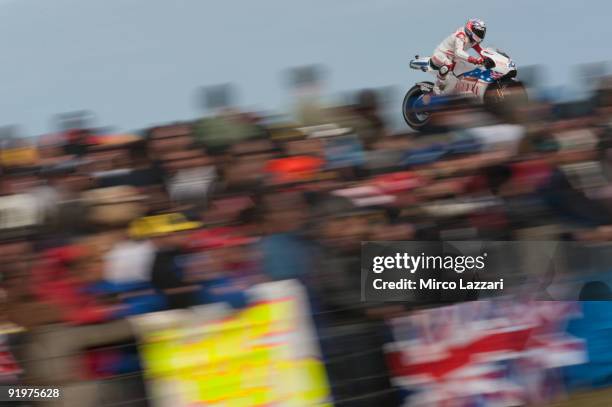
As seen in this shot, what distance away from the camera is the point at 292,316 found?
5.45 metres

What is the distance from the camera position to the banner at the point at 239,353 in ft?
17.6

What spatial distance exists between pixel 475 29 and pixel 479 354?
23.7 ft

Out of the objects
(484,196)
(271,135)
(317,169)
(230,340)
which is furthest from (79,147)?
(484,196)

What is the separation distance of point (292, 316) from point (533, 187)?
173 centimetres

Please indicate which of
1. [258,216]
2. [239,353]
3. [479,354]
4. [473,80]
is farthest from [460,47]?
[239,353]

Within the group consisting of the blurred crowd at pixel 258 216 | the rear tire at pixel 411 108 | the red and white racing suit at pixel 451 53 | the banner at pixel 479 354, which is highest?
Answer: the red and white racing suit at pixel 451 53

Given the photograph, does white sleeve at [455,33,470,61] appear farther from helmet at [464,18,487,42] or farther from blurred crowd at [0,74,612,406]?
blurred crowd at [0,74,612,406]

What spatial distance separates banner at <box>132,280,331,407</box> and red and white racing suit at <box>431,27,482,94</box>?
693 centimetres

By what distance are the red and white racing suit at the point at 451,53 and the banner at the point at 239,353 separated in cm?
693

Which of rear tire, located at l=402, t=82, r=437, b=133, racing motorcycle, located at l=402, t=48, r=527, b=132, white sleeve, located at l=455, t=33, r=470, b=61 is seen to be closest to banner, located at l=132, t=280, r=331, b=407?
rear tire, located at l=402, t=82, r=437, b=133

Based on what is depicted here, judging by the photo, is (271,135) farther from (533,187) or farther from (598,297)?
(598,297)

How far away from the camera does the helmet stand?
12.2 metres

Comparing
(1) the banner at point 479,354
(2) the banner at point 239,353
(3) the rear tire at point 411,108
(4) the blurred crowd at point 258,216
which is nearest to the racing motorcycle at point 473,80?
(3) the rear tire at point 411,108

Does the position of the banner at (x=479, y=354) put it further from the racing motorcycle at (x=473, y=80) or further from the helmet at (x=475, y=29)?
the helmet at (x=475, y=29)
